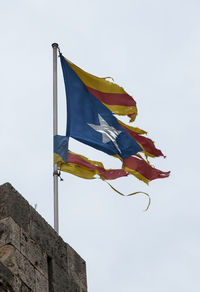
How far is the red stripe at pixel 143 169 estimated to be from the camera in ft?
41.8

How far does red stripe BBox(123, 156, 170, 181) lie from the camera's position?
502 inches

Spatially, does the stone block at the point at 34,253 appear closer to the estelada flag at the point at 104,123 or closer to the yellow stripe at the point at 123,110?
the estelada flag at the point at 104,123

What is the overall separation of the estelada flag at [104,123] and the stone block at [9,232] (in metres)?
3.83

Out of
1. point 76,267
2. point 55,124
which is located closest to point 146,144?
point 55,124

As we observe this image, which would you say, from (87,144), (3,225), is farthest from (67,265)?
(87,144)

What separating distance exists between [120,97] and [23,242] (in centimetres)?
589

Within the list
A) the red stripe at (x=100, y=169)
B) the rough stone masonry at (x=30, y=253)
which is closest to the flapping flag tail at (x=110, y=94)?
the red stripe at (x=100, y=169)

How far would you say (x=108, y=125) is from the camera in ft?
A: 42.4

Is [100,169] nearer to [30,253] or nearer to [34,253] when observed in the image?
[34,253]

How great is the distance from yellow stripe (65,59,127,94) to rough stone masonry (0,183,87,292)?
4689mm

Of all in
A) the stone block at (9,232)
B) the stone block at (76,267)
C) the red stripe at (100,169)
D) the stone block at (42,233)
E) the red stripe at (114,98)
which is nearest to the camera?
the stone block at (9,232)

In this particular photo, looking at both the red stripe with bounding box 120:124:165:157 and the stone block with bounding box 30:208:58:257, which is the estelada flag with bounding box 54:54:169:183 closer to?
the red stripe with bounding box 120:124:165:157

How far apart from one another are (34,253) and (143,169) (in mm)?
4867

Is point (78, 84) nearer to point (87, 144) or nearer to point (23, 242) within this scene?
point (87, 144)
